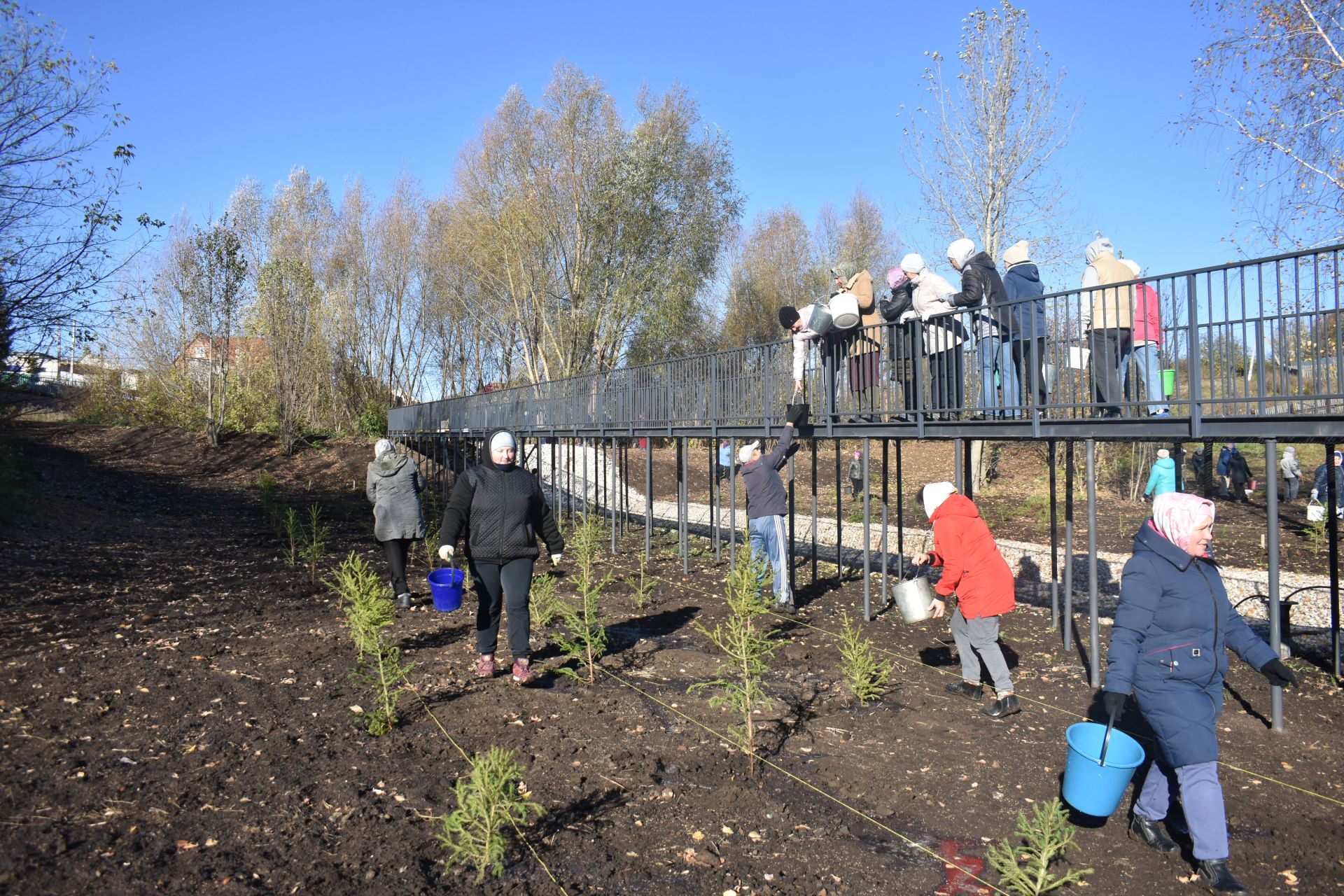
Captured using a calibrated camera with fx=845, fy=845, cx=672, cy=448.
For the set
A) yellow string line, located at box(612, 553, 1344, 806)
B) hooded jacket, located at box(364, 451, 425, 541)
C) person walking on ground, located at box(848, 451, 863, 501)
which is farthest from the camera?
person walking on ground, located at box(848, 451, 863, 501)

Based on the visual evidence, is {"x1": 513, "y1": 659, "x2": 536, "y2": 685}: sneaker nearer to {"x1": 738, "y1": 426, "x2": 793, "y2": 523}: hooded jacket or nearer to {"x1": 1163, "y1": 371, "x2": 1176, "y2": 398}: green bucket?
{"x1": 738, "y1": 426, "x2": 793, "y2": 523}: hooded jacket

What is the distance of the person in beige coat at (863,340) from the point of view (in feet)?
26.6

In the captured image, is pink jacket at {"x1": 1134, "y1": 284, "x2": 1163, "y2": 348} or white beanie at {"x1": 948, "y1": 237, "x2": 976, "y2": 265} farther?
white beanie at {"x1": 948, "y1": 237, "x2": 976, "y2": 265}

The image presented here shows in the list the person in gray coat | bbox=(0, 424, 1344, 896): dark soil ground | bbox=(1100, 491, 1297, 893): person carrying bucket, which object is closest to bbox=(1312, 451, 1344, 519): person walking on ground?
bbox=(0, 424, 1344, 896): dark soil ground

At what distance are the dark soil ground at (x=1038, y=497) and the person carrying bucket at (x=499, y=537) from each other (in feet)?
12.4

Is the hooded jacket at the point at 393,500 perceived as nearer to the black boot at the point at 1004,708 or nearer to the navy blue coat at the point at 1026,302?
the black boot at the point at 1004,708

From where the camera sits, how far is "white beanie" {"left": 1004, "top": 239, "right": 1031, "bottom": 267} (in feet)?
23.4

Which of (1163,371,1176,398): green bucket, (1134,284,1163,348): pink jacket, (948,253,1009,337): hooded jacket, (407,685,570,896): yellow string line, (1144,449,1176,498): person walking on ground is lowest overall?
(407,685,570,896): yellow string line

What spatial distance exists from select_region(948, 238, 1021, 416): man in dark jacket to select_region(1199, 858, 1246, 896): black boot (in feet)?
11.7

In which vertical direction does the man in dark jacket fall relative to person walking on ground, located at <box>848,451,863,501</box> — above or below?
above

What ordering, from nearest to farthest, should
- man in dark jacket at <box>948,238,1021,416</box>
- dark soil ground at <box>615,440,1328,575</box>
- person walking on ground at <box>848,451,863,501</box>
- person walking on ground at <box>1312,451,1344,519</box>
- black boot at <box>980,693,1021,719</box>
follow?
1. black boot at <box>980,693,1021,719</box>
2. man in dark jacket at <box>948,238,1021,416</box>
3. dark soil ground at <box>615,440,1328,575</box>
4. person walking on ground at <box>1312,451,1344,519</box>
5. person walking on ground at <box>848,451,863,501</box>

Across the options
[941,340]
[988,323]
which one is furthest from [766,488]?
[988,323]

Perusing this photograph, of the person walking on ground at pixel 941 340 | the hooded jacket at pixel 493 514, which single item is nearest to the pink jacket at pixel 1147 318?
the person walking on ground at pixel 941 340

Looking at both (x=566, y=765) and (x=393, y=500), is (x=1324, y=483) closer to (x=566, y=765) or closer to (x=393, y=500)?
(x=393, y=500)
